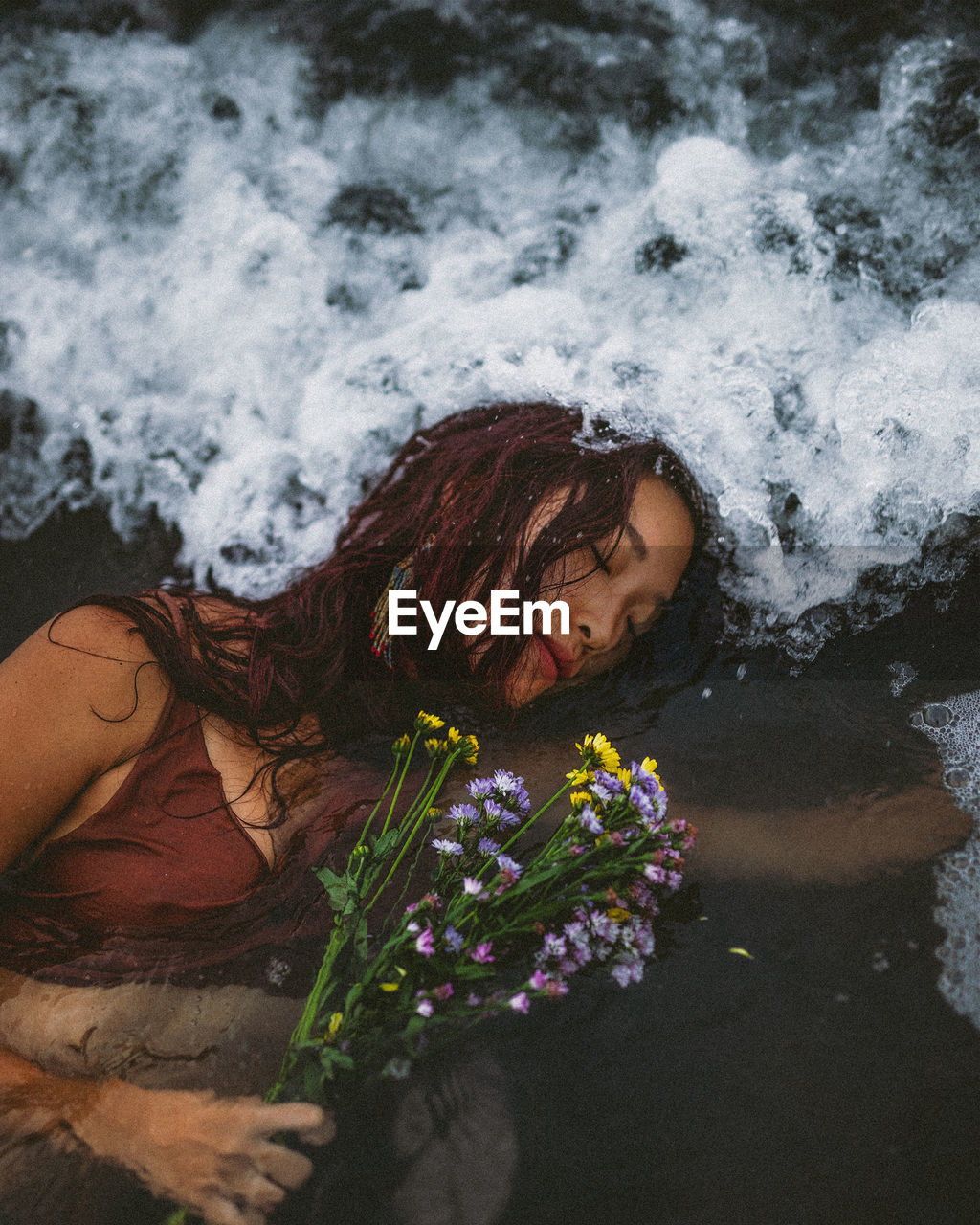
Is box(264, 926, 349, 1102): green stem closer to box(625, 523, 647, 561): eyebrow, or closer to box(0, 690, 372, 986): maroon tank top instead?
box(0, 690, 372, 986): maroon tank top

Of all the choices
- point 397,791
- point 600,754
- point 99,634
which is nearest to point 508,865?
point 600,754

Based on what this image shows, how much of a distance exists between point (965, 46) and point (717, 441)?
1.38 metres

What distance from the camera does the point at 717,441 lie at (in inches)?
69.7

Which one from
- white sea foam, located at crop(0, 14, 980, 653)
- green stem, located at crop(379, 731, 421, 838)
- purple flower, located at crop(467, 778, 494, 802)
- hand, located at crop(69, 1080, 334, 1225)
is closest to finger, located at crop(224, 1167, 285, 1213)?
hand, located at crop(69, 1080, 334, 1225)

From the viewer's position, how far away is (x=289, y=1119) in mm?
981

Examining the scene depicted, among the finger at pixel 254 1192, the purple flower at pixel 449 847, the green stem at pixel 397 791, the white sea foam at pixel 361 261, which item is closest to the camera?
the finger at pixel 254 1192

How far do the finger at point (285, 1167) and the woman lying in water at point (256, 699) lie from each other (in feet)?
0.34

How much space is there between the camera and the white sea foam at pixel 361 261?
1.96 m

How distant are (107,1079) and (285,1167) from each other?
315mm

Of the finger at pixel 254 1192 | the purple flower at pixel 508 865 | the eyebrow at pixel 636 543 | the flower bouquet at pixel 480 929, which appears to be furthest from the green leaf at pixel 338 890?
the eyebrow at pixel 636 543

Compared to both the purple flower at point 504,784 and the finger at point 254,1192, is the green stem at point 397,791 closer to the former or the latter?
the purple flower at point 504,784

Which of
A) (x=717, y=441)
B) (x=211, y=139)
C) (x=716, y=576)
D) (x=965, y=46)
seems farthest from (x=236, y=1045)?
(x=965, y=46)

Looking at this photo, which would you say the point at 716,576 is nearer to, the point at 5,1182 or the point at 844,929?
the point at 844,929

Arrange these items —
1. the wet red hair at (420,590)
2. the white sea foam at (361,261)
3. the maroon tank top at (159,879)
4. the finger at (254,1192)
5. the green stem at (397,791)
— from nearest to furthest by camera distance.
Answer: the finger at (254,1192)
the green stem at (397,791)
the maroon tank top at (159,879)
the wet red hair at (420,590)
the white sea foam at (361,261)
